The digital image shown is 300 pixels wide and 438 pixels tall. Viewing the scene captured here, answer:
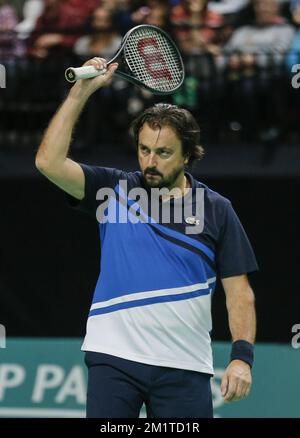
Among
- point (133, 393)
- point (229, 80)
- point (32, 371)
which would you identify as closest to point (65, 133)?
point (133, 393)

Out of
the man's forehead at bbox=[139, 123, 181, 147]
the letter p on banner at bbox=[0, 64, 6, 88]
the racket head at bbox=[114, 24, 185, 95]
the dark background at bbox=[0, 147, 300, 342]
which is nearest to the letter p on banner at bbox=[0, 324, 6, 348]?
the dark background at bbox=[0, 147, 300, 342]

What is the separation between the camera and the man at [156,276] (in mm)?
5066

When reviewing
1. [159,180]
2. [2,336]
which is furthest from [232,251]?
[2,336]

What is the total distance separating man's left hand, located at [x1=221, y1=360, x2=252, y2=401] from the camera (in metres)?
4.96

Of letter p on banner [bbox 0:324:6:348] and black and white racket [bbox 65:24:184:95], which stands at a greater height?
black and white racket [bbox 65:24:184:95]

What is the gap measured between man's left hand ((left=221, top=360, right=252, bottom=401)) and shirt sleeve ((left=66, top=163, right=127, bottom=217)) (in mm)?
987

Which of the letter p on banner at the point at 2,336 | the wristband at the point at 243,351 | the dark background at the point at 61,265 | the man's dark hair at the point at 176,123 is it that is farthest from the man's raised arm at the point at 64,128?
the dark background at the point at 61,265

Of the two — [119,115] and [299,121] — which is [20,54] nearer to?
[119,115]

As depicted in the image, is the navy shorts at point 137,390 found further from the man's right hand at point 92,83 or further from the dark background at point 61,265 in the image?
the dark background at point 61,265

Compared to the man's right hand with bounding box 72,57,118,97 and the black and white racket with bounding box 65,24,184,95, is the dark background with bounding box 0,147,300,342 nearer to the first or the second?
the black and white racket with bounding box 65,24,184,95

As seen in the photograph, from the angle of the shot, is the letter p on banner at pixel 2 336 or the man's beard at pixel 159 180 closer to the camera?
the man's beard at pixel 159 180

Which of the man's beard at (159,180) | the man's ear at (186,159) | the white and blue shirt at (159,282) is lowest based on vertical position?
the white and blue shirt at (159,282)

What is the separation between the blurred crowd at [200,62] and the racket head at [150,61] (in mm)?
3824

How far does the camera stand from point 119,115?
995cm
